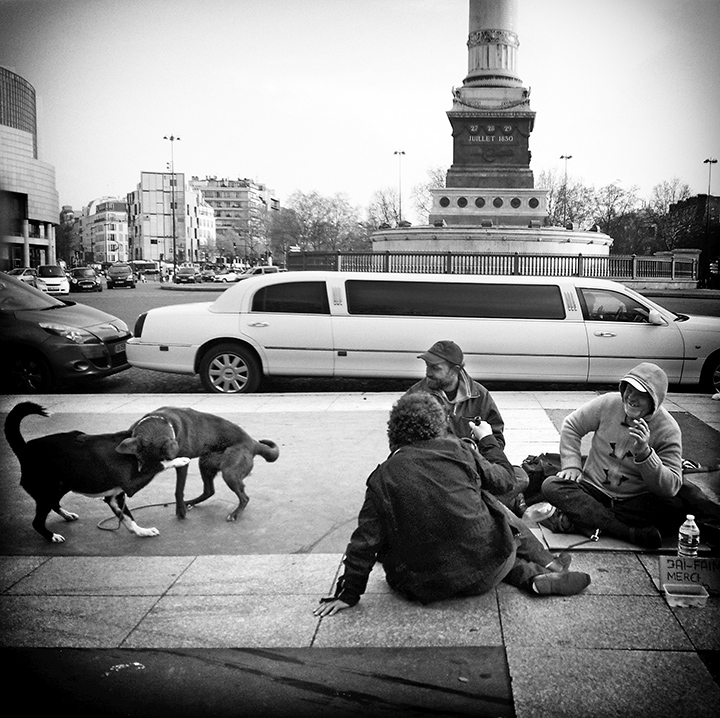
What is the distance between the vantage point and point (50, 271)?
3057 millimetres

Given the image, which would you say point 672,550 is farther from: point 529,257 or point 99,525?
point 529,257

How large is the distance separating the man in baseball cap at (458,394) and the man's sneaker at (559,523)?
203 mm

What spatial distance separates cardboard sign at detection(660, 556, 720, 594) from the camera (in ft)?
10.4

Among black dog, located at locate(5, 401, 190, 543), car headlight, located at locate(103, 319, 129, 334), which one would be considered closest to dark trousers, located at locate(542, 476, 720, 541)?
black dog, located at locate(5, 401, 190, 543)

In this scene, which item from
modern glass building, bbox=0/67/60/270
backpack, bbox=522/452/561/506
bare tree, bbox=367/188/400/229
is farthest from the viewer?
backpack, bbox=522/452/561/506

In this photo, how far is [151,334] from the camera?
13.5 ft

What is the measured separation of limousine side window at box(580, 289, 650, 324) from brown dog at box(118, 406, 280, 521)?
1683mm

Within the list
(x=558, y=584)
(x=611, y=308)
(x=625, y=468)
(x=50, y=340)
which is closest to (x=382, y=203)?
(x=611, y=308)

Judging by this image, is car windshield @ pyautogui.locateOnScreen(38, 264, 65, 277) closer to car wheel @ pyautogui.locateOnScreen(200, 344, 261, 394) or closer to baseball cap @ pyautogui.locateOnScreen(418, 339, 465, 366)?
car wheel @ pyautogui.locateOnScreen(200, 344, 261, 394)

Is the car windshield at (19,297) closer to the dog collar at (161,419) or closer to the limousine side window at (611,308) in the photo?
the dog collar at (161,419)

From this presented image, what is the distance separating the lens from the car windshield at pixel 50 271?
2912mm

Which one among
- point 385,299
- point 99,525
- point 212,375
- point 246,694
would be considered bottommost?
point 246,694

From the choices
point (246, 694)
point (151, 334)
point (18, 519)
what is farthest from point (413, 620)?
point (151, 334)

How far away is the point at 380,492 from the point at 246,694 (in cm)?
93
